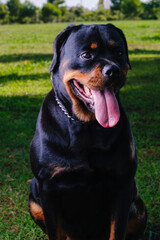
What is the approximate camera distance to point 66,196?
2.35 metres

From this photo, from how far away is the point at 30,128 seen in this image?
4.95m

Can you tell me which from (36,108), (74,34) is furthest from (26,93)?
(74,34)

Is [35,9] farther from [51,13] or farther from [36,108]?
[36,108]

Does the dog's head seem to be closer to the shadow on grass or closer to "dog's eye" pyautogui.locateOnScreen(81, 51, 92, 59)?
"dog's eye" pyautogui.locateOnScreen(81, 51, 92, 59)

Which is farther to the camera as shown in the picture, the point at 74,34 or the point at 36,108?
the point at 36,108

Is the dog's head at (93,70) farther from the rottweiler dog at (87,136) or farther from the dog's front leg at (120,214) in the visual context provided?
the dog's front leg at (120,214)

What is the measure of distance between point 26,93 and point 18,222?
3.77 m

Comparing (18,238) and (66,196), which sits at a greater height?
(66,196)

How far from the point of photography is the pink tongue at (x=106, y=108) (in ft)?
7.29

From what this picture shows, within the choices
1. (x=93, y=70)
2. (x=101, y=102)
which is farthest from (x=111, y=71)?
(x=101, y=102)

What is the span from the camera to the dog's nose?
2125 millimetres

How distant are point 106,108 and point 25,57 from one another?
28.7ft

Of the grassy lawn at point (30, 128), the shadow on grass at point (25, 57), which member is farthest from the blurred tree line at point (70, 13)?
the grassy lawn at point (30, 128)

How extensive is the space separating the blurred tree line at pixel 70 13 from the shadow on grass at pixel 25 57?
5052 cm
